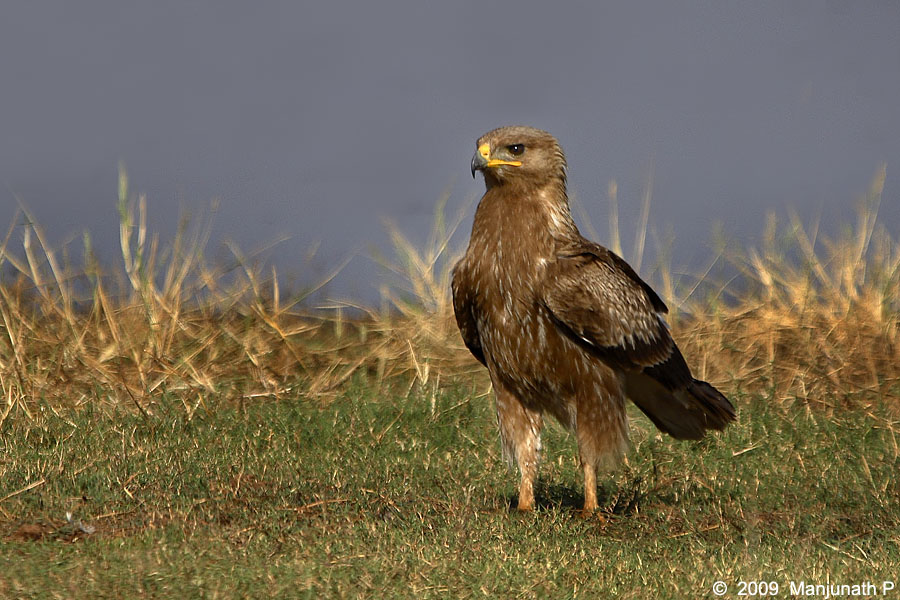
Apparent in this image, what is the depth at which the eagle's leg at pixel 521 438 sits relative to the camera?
593 cm

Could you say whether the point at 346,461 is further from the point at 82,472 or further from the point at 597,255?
the point at 597,255

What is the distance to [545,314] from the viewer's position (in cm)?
566

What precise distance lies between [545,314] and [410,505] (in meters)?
1.23

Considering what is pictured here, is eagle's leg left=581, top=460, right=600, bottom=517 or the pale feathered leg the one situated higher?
the pale feathered leg

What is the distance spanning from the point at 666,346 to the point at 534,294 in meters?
1.00

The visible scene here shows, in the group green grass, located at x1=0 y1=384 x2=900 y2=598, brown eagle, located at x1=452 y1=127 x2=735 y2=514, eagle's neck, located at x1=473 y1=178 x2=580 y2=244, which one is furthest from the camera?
eagle's neck, located at x1=473 y1=178 x2=580 y2=244

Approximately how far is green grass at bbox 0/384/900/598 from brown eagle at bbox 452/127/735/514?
0.48m

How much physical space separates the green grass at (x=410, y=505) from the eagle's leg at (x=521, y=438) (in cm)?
25

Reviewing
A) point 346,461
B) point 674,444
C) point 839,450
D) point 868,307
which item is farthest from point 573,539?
point 868,307

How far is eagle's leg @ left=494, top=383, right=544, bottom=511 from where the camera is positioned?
19.5 feet

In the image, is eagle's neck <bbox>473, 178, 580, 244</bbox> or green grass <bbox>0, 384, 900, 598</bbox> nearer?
green grass <bbox>0, 384, 900, 598</bbox>

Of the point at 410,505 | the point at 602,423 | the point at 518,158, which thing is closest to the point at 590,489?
the point at 602,423
